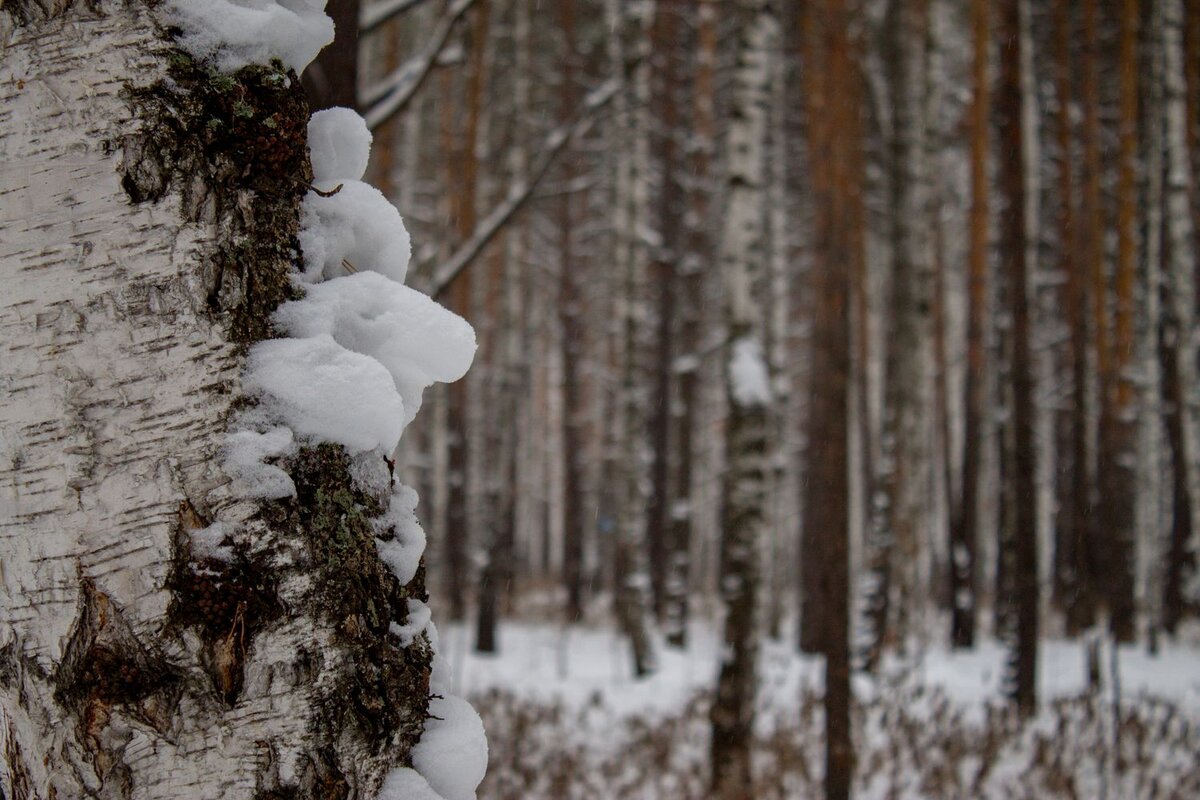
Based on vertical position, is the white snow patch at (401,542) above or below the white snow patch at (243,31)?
below

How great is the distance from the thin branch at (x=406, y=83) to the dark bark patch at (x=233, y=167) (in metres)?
1.56

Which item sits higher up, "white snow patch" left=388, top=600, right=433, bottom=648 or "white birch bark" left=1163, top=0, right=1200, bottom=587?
"white birch bark" left=1163, top=0, right=1200, bottom=587

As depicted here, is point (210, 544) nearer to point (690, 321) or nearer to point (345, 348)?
point (345, 348)

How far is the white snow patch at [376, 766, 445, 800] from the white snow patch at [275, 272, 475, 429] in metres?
0.41

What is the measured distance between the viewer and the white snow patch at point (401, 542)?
1008 millimetres

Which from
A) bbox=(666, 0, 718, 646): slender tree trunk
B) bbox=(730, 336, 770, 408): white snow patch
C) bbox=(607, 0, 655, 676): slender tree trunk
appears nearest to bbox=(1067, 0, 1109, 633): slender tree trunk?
bbox=(666, 0, 718, 646): slender tree trunk

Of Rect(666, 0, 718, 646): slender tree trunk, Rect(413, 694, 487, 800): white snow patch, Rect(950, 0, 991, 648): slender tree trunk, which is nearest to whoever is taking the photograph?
Rect(413, 694, 487, 800): white snow patch

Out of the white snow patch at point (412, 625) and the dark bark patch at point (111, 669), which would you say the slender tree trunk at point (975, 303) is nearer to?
the white snow patch at point (412, 625)

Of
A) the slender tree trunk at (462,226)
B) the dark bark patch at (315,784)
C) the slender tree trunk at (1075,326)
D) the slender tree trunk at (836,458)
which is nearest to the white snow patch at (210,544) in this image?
the dark bark patch at (315,784)

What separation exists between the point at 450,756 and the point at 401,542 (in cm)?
27

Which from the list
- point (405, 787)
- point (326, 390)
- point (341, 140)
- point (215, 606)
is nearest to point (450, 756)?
point (405, 787)

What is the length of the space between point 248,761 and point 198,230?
57 centimetres

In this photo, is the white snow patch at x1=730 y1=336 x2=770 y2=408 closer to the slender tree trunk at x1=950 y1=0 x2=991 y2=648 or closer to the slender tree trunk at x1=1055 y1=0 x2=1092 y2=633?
the slender tree trunk at x1=950 y1=0 x2=991 y2=648

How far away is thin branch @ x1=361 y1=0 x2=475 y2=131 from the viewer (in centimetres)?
253
